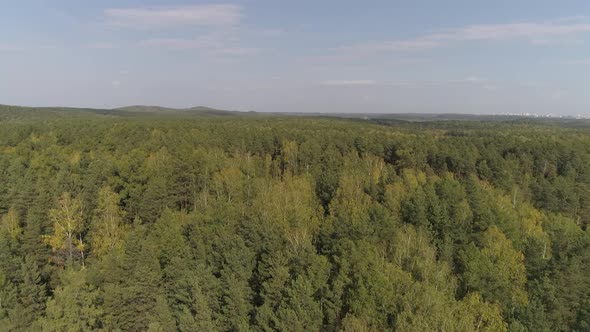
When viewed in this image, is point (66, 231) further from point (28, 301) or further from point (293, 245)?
point (293, 245)

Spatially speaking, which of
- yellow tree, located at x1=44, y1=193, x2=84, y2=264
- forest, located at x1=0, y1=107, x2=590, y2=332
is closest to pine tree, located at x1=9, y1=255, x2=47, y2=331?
forest, located at x1=0, y1=107, x2=590, y2=332

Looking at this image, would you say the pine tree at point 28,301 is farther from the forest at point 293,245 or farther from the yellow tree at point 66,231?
the yellow tree at point 66,231

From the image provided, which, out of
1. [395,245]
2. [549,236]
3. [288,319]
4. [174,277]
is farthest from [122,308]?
[549,236]

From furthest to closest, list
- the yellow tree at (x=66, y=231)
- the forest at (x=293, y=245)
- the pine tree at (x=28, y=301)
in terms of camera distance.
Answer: the yellow tree at (x=66, y=231) → the pine tree at (x=28, y=301) → the forest at (x=293, y=245)

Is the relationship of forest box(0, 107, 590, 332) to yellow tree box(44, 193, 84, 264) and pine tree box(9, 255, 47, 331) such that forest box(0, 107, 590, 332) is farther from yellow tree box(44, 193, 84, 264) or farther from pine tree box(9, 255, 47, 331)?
yellow tree box(44, 193, 84, 264)

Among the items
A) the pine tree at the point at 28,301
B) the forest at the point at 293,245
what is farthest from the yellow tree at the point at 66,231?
the pine tree at the point at 28,301
